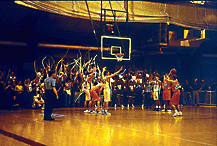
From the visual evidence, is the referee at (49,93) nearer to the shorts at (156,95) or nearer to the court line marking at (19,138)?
the court line marking at (19,138)

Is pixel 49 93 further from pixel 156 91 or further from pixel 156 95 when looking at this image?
pixel 156 91

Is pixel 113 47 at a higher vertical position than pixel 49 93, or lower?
higher

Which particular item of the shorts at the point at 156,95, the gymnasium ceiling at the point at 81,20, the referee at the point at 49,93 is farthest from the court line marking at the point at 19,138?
the shorts at the point at 156,95

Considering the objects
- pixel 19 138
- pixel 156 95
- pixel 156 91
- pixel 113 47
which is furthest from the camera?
pixel 156 91

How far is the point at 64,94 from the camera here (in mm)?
24531

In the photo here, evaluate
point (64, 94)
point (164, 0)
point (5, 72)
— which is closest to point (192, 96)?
point (164, 0)

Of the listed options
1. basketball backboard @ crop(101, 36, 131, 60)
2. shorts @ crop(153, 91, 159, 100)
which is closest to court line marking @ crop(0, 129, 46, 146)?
basketball backboard @ crop(101, 36, 131, 60)

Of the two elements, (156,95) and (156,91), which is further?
(156,91)

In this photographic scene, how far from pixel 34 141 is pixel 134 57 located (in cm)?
2245

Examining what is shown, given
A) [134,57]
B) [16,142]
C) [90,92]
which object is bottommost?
[16,142]

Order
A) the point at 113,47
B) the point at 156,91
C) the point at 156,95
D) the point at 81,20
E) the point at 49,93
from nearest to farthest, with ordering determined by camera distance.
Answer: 1. the point at 49,93
2. the point at 113,47
3. the point at 156,95
4. the point at 156,91
5. the point at 81,20

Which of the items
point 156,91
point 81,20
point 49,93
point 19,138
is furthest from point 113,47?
point 19,138

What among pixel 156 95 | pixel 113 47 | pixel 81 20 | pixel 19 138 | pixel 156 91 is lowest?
pixel 19 138

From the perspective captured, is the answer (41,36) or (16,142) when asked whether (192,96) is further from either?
(16,142)
